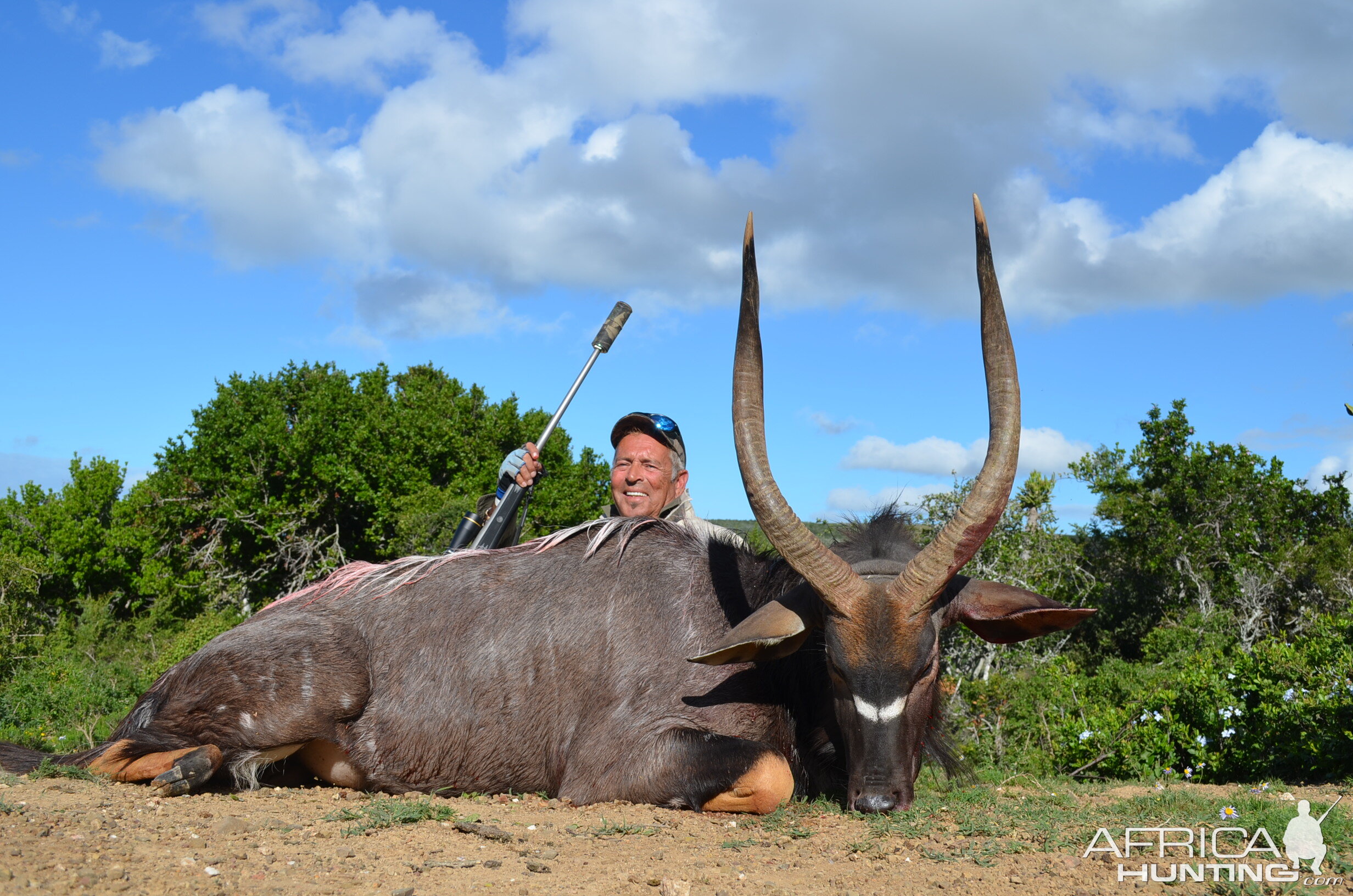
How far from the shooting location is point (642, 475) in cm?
805

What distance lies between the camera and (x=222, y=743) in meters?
5.75

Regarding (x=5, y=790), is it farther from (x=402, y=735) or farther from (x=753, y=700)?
(x=753, y=700)

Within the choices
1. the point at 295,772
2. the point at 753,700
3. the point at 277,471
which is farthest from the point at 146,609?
the point at 753,700

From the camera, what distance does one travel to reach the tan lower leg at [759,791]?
4.95 meters

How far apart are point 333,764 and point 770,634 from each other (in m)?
2.83

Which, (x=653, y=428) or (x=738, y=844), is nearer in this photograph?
(x=738, y=844)

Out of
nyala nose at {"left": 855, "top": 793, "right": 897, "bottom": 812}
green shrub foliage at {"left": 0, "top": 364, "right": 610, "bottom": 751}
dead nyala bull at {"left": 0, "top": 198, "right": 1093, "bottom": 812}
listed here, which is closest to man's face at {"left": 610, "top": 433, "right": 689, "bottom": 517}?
dead nyala bull at {"left": 0, "top": 198, "right": 1093, "bottom": 812}

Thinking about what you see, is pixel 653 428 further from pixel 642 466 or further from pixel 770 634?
pixel 770 634

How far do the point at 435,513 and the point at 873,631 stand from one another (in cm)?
1299

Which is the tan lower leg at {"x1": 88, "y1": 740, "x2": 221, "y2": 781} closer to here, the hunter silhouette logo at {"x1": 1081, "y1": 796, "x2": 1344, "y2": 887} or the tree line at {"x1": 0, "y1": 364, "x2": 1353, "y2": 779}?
the tree line at {"x1": 0, "y1": 364, "x2": 1353, "y2": 779}

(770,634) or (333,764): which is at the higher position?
(770,634)

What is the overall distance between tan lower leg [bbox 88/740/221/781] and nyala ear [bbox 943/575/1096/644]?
3.99 m

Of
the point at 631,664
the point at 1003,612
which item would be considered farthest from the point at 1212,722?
the point at 631,664

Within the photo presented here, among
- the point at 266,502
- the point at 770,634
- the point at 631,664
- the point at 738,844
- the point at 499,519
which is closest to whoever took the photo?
the point at 738,844
